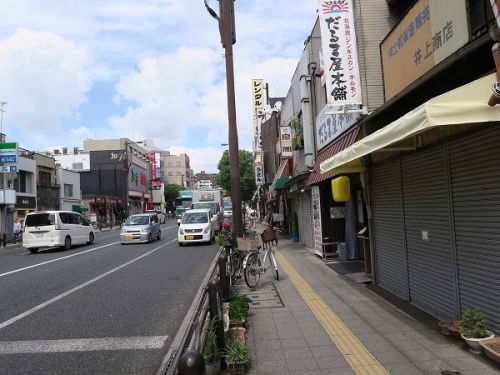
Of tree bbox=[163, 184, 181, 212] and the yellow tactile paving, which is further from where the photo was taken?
tree bbox=[163, 184, 181, 212]

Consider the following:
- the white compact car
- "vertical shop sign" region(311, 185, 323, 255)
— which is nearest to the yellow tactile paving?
"vertical shop sign" region(311, 185, 323, 255)

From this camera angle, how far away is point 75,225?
72.5 feet

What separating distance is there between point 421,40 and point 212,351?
19.4 ft

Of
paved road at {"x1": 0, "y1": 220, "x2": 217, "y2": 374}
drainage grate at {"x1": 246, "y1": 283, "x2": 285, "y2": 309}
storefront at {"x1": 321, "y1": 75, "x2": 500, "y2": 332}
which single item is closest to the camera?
storefront at {"x1": 321, "y1": 75, "x2": 500, "y2": 332}

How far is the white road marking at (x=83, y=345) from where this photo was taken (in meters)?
5.77

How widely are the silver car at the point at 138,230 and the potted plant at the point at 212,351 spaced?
18659mm

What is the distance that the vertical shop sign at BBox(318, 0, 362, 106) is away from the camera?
9.53m

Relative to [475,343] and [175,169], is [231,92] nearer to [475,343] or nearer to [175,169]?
[475,343]

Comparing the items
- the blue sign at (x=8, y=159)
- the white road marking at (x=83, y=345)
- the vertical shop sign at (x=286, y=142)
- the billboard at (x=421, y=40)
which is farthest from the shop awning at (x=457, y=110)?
the blue sign at (x=8, y=159)

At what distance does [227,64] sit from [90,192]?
208ft

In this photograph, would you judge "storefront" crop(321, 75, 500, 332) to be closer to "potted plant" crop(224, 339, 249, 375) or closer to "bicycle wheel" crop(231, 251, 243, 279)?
"potted plant" crop(224, 339, 249, 375)

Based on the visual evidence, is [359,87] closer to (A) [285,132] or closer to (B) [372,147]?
(B) [372,147]

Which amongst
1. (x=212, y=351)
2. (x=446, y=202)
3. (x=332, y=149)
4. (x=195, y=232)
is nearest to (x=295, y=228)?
(x=195, y=232)

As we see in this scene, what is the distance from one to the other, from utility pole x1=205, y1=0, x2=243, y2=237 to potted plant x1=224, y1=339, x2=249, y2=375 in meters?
7.56
